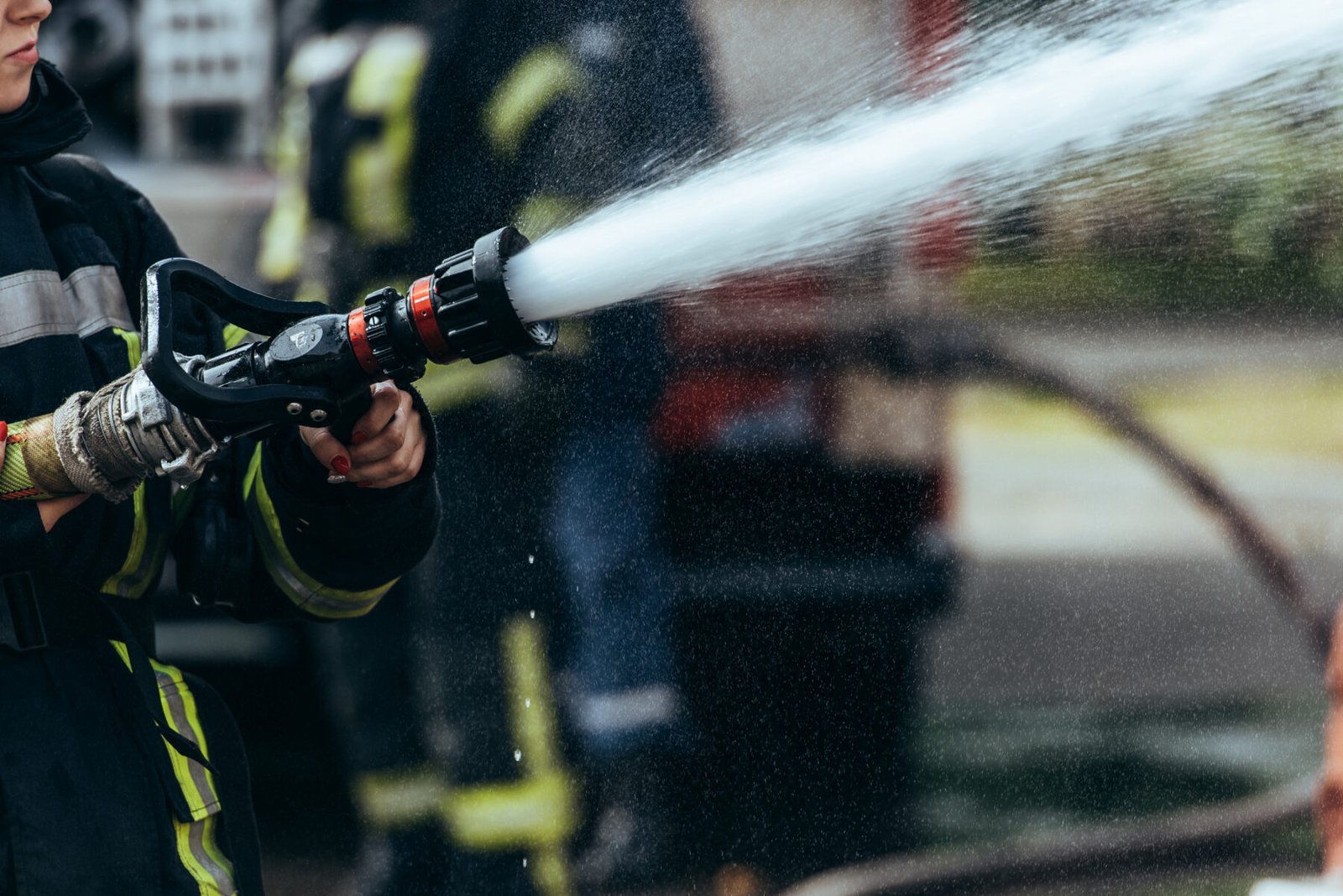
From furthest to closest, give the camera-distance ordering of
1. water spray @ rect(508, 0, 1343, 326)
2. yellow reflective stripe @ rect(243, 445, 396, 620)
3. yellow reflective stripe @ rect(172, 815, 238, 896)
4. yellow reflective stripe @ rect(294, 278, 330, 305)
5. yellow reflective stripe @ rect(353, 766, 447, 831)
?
yellow reflective stripe @ rect(294, 278, 330, 305), yellow reflective stripe @ rect(353, 766, 447, 831), yellow reflective stripe @ rect(243, 445, 396, 620), yellow reflective stripe @ rect(172, 815, 238, 896), water spray @ rect(508, 0, 1343, 326)

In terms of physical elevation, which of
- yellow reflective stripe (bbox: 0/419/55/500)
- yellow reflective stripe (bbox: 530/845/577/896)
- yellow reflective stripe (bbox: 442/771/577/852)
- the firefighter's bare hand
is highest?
yellow reflective stripe (bbox: 0/419/55/500)

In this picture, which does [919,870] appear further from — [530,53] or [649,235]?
[530,53]

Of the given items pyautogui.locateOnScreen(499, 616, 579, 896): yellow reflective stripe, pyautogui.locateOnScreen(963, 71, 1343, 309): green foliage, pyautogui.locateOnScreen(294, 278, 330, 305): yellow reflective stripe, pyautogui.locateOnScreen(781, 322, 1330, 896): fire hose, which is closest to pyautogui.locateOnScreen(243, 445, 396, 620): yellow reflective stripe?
pyautogui.locateOnScreen(499, 616, 579, 896): yellow reflective stripe

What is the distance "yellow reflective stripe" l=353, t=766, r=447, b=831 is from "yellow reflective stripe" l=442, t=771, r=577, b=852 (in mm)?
22

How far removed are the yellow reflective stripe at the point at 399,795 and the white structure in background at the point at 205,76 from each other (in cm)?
129

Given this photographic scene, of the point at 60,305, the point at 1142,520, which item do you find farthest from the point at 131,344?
the point at 1142,520

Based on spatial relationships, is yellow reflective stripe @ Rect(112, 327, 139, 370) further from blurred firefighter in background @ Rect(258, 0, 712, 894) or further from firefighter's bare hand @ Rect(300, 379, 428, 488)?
blurred firefighter in background @ Rect(258, 0, 712, 894)

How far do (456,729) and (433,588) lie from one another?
197 mm

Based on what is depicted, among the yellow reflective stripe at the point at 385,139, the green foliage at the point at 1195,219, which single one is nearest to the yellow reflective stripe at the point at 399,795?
the yellow reflective stripe at the point at 385,139

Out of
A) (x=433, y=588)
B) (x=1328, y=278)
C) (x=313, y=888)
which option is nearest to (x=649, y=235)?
(x=1328, y=278)

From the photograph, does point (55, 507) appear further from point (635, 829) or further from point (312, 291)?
point (312, 291)

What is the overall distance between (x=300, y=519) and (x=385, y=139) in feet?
3.21

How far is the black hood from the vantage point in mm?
1401

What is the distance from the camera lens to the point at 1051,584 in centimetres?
126
